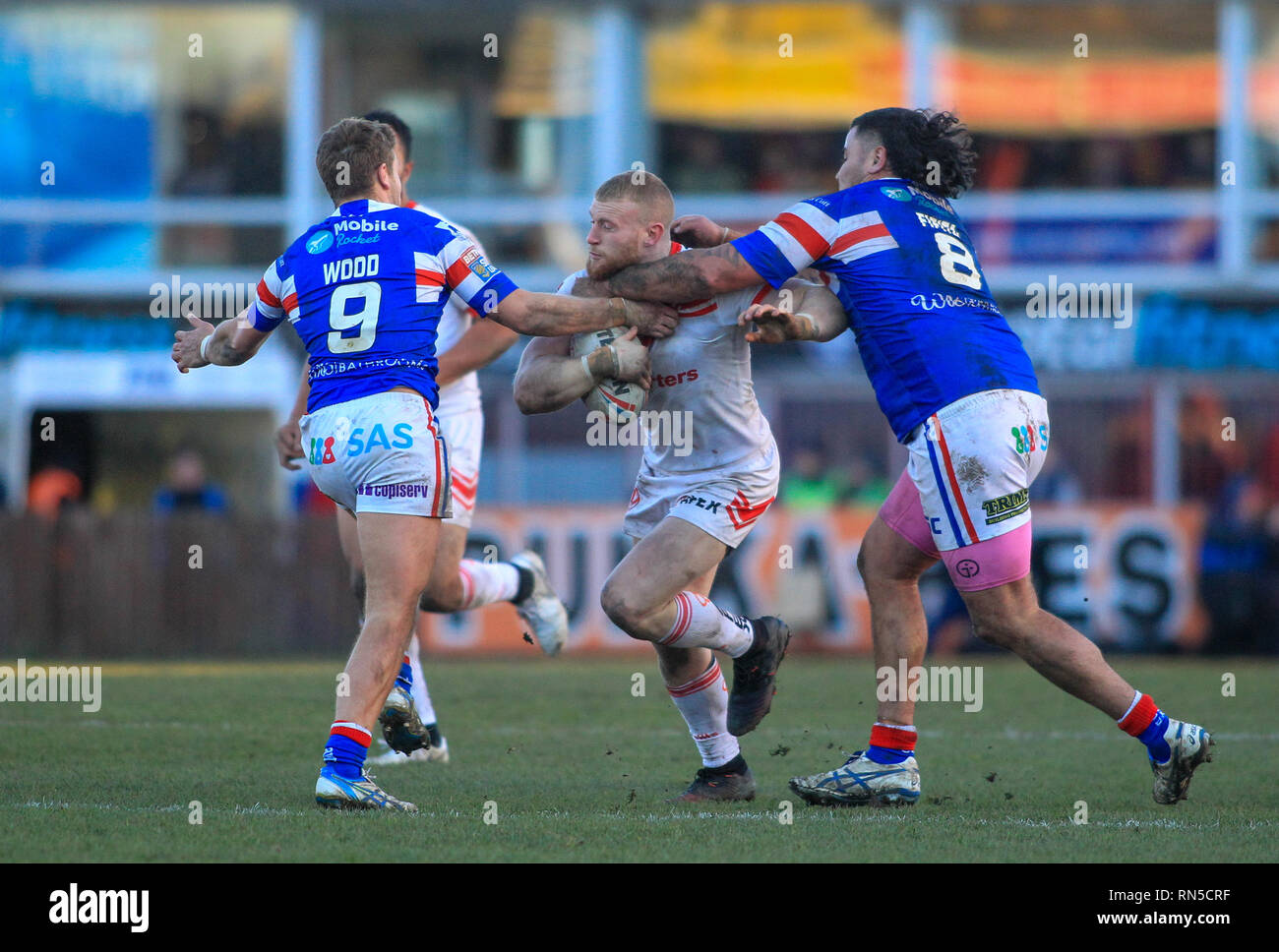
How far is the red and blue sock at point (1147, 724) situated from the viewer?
20.0 feet

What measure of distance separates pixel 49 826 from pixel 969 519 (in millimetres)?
3192

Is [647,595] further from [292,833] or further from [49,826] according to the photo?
[49,826]

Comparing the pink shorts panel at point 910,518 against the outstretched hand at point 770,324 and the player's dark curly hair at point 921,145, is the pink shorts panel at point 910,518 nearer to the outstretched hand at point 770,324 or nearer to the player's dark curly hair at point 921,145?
the outstretched hand at point 770,324

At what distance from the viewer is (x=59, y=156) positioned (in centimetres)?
2242

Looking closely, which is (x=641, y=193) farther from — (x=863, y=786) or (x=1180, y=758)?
(x=1180, y=758)

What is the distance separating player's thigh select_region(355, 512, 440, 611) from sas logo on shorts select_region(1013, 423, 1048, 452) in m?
2.07

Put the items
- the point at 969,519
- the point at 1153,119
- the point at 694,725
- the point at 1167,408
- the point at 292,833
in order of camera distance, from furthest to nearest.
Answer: the point at 1153,119, the point at 1167,408, the point at 694,725, the point at 969,519, the point at 292,833

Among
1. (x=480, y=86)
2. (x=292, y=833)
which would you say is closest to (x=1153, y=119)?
(x=480, y=86)

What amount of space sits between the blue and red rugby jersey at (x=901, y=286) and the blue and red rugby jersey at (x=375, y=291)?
1.02m

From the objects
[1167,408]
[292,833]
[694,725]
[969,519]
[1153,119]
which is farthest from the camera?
[1153,119]
